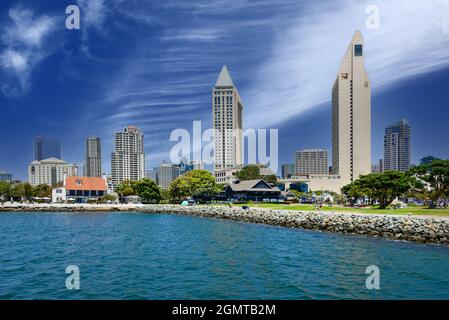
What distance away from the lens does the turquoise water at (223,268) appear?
44.7 feet

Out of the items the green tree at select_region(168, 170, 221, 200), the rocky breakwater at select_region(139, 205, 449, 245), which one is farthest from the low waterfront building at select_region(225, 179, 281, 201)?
the rocky breakwater at select_region(139, 205, 449, 245)

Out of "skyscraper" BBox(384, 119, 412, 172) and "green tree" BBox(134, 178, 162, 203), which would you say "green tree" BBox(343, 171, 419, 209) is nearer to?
"green tree" BBox(134, 178, 162, 203)

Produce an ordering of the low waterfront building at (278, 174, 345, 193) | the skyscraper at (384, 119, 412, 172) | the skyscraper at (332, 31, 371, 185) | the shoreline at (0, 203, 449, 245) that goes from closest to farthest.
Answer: the shoreline at (0, 203, 449, 245)
the skyscraper at (332, 31, 371, 185)
the low waterfront building at (278, 174, 345, 193)
the skyscraper at (384, 119, 412, 172)

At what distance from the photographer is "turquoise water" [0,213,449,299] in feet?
44.7

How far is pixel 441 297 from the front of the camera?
42.9 feet

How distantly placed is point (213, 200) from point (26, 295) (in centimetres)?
7747

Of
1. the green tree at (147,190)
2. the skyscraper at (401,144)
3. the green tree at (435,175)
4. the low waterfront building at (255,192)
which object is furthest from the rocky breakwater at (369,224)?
the skyscraper at (401,144)

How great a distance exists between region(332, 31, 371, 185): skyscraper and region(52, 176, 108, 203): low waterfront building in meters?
120

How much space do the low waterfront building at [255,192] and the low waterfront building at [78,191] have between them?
45.4 m

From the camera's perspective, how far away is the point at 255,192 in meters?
81.9

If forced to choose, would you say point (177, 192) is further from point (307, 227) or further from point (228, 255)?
point (228, 255)

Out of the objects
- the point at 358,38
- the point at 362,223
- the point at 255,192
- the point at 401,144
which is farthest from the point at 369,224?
the point at 401,144

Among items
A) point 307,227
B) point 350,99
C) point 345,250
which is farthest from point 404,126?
point 345,250

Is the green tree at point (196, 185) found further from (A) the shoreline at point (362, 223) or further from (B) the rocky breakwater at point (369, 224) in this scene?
→ (B) the rocky breakwater at point (369, 224)
